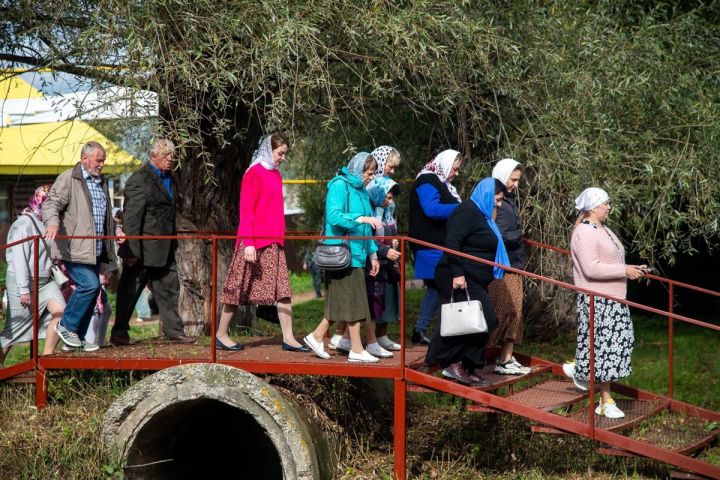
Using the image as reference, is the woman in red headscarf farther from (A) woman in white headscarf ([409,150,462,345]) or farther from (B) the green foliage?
(A) woman in white headscarf ([409,150,462,345])

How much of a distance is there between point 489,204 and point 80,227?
2933 millimetres

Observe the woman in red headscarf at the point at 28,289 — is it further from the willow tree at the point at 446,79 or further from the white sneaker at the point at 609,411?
the white sneaker at the point at 609,411

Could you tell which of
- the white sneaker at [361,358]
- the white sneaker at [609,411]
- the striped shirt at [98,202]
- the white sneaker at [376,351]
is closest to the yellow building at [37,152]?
the striped shirt at [98,202]

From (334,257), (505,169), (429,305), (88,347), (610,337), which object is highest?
(505,169)

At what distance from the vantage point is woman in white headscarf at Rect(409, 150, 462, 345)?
794cm

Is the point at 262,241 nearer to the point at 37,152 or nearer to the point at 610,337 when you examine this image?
the point at 610,337

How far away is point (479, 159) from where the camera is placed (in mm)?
10258

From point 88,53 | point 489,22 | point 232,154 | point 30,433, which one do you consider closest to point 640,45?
point 489,22

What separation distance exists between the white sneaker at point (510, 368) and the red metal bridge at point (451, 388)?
55 millimetres

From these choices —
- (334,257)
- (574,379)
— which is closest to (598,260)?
(574,379)

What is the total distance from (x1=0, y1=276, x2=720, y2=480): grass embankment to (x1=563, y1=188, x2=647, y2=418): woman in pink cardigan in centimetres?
85

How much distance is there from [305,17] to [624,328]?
327cm

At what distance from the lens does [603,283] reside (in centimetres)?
736

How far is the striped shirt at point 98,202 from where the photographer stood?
25.8ft
